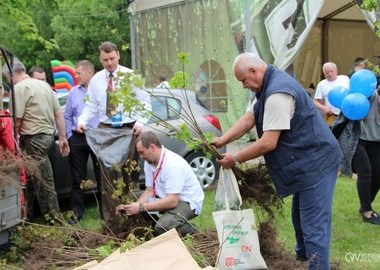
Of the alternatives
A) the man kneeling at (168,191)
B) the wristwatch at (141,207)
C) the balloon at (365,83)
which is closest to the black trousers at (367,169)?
the balloon at (365,83)

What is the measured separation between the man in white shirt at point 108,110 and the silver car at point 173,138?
31.7 inches

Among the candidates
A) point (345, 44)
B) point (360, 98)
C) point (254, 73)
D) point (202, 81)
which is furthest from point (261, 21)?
point (254, 73)

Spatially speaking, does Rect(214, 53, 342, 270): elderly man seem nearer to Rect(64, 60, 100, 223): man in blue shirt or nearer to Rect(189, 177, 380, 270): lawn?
Rect(189, 177, 380, 270): lawn

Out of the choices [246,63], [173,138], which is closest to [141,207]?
[246,63]

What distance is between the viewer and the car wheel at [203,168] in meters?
8.59

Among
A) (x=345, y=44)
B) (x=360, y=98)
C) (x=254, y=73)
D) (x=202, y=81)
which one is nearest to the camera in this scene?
(x=254, y=73)

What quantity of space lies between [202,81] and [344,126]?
25.2 ft

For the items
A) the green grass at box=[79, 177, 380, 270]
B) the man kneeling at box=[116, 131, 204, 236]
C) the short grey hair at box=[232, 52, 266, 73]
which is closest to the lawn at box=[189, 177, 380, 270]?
the green grass at box=[79, 177, 380, 270]

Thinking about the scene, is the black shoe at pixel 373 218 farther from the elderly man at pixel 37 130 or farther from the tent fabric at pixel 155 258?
the elderly man at pixel 37 130

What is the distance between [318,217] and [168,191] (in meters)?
1.44

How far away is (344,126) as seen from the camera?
6766 mm

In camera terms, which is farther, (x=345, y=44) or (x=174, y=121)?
(x=345, y=44)

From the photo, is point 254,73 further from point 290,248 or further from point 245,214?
point 290,248

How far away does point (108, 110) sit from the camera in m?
6.37
